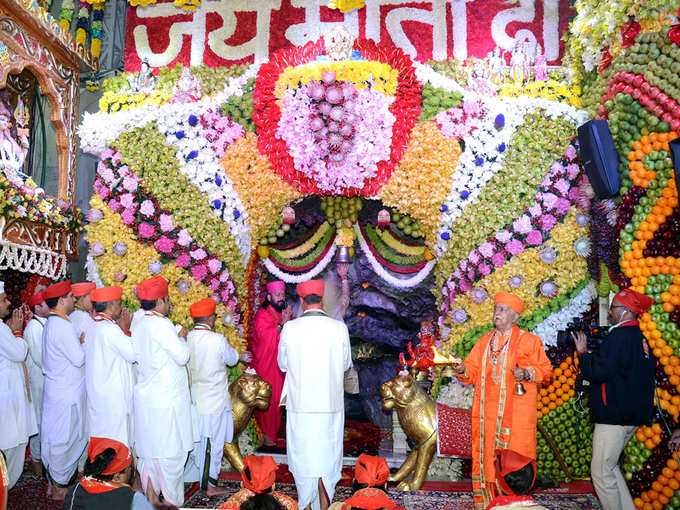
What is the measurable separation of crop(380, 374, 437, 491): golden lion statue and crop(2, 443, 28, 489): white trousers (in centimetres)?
324

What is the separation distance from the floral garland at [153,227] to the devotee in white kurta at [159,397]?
154 cm

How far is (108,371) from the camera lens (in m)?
4.79

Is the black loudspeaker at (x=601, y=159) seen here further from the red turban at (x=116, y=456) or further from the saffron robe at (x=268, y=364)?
the red turban at (x=116, y=456)

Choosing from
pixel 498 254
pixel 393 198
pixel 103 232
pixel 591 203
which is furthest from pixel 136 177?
pixel 591 203

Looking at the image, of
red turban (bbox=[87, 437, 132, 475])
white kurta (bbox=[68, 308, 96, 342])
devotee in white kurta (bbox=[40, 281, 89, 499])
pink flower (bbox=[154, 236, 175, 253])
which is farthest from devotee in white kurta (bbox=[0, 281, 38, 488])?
red turban (bbox=[87, 437, 132, 475])

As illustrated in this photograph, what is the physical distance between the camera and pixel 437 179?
6.09m

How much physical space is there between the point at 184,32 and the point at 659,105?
16.9 feet

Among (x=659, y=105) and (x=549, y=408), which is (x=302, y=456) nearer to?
(x=549, y=408)

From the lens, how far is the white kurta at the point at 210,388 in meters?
5.10

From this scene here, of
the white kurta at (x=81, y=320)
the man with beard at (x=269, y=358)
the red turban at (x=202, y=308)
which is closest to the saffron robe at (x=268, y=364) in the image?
the man with beard at (x=269, y=358)

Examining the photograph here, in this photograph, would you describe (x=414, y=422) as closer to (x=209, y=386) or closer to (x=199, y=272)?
(x=209, y=386)

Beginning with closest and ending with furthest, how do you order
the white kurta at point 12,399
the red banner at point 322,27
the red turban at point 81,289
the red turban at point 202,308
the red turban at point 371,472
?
the red turban at point 371,472
the white kurta at point 12,399
the red turban at point 202,308
the red turban at point 81,289
the red banner at point 322,27

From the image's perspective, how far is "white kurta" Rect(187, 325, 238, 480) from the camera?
5.10 metres

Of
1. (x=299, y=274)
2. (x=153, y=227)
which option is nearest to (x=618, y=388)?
(x=299, y=274)
